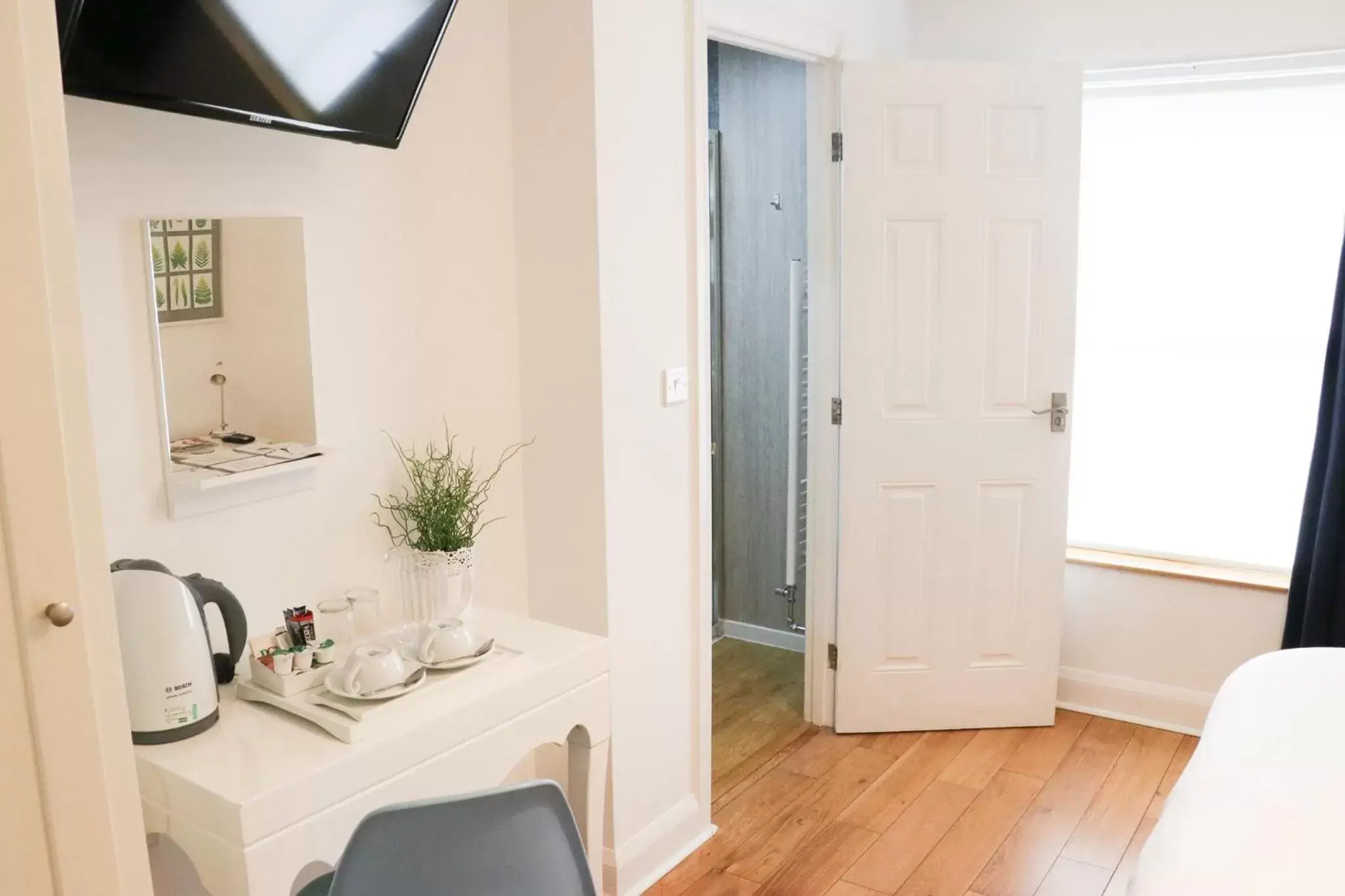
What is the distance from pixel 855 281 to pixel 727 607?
1.64 m

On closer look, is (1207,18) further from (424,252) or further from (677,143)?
(424,252)

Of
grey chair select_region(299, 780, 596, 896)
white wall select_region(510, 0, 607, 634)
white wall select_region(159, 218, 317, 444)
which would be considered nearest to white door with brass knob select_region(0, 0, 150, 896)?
grey chair select_region(299, 780, 596, 896)

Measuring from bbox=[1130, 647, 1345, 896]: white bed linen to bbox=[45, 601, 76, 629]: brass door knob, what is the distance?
1.51 m

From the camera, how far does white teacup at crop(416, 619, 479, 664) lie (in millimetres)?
2055

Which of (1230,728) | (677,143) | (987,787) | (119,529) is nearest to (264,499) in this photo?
(119,529)

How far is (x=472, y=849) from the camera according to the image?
153 centimetres

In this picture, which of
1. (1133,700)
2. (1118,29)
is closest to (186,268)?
(1118,29)

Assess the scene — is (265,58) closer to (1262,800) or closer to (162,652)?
(162,652)

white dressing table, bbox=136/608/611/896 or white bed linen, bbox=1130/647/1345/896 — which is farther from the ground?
white dressing table, bbox=136/608/611/896

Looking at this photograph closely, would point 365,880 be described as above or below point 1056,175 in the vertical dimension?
below

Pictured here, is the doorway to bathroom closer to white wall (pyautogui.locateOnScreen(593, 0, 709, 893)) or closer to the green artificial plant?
white wall (pyautogui.locateOnScreen(593, 0, 709, 893))

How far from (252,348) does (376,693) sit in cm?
67

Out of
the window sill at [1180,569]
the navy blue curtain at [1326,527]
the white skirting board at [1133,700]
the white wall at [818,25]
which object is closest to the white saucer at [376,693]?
the white wall at [818,25]

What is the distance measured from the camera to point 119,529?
188cm
